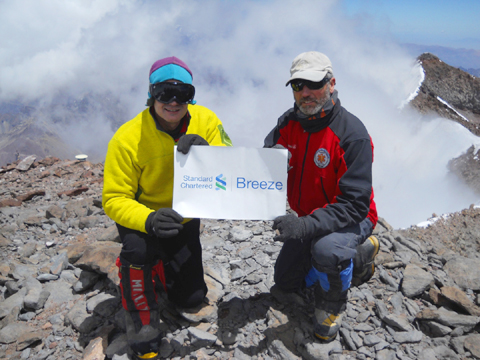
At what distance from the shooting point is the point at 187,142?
2.65 m

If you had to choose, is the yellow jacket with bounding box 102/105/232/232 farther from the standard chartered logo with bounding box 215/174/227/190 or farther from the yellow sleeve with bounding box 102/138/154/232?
the standard chartered logo with bounding box 215/174/227/190

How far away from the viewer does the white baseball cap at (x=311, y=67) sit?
2684mm

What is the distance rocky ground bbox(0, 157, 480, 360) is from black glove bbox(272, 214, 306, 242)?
1.10 meters

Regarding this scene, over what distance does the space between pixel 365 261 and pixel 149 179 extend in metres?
2.43

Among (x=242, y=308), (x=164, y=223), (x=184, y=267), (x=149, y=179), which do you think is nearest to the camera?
(x=164, y=223)

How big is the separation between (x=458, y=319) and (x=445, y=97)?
188 feet

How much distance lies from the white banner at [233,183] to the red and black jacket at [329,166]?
0.36m

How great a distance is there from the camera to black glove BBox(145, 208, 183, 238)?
247cm

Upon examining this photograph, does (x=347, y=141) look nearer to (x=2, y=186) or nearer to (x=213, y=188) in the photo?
(x=213, y=188)

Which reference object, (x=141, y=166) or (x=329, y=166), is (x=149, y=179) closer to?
(x=141, y=166)

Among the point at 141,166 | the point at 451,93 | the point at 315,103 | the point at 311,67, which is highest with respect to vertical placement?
the point at 451,93

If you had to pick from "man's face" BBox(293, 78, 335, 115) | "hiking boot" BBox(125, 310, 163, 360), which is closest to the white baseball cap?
"man's face" BBox(293, 78, 335, 115)

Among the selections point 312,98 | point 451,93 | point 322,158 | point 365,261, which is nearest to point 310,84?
point 312,98

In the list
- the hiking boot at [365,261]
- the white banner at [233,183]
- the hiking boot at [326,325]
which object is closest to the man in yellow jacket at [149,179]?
the white banner at [233,183]
